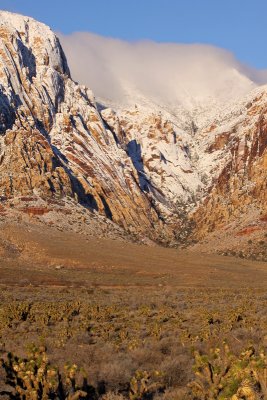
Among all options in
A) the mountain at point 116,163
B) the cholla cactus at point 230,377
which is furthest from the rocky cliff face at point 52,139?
the cholla cactus at point 230,377

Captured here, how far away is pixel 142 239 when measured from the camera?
101 meters

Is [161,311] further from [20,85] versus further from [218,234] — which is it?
[20,85]

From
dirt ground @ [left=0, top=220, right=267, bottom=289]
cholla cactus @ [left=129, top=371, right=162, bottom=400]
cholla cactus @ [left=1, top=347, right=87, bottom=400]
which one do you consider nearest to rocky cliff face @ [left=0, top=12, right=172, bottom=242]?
dirt ground @ [left=0, top=220, right=267, bottom=289]

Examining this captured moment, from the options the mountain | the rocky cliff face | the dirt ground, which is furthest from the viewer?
the rocky cliff face

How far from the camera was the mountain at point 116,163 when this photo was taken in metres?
98.9

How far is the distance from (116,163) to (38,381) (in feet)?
387

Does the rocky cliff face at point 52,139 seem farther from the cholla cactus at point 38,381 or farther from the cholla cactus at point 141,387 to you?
the cholla cactus at point 38,381

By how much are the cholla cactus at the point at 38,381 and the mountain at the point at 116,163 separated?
250 ft

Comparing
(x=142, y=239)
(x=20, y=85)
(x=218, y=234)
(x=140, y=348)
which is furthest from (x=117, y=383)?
(x=20, y=85)

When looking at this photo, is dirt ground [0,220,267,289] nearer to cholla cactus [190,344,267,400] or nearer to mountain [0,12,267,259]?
mountain [0,12,267,259]

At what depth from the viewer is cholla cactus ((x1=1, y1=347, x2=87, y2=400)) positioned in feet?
32.9

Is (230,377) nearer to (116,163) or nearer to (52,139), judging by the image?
(52,139)

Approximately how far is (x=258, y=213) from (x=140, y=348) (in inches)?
3713

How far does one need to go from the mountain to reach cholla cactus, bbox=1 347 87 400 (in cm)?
7623
